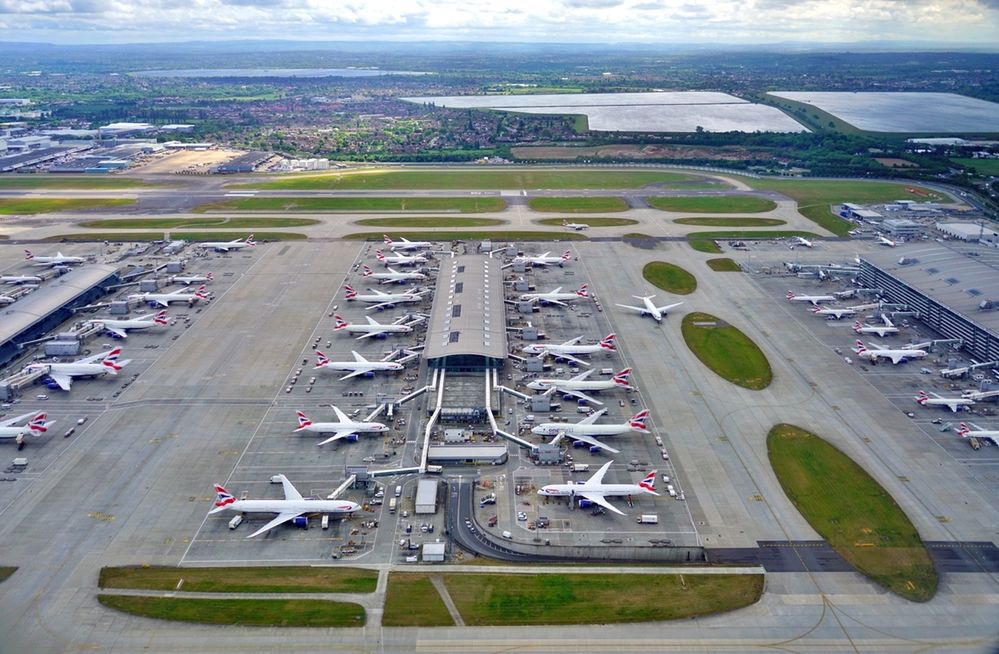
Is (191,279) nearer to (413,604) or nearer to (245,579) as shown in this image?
(245,579)

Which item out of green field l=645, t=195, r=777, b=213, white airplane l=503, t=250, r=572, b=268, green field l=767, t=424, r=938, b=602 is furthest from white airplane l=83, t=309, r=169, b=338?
green field l=645, t=195, r=777, b=213

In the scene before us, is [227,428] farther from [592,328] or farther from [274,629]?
[592,328]

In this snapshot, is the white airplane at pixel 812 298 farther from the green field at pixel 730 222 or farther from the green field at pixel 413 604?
the green field at pixel 413 604

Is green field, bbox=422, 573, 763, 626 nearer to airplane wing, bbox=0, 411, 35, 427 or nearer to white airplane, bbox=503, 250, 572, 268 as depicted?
airplane wing, bbox=0, 411, 35, 427

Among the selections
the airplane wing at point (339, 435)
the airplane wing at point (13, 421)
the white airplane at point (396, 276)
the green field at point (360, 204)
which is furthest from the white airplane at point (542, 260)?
the airplane wing at point (13, 421)

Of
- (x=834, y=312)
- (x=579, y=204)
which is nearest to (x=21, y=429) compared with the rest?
(x=834, y=312)
